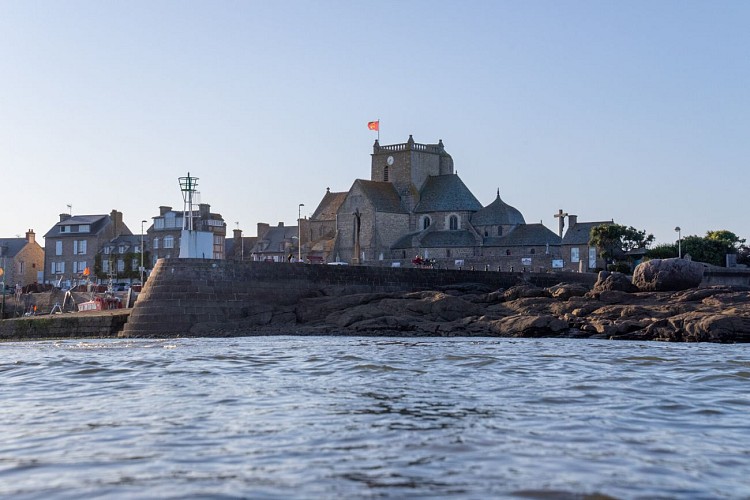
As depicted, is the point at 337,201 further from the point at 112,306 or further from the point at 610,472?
the point at 610,472

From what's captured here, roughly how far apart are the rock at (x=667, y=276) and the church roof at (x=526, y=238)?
4580 centimetres

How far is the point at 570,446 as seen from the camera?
10.3 m

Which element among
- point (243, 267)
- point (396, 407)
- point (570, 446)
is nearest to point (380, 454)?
point (570, 446)

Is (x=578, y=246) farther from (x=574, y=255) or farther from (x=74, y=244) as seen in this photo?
(x=74, y=244)

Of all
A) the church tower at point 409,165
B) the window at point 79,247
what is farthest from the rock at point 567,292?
the window at point 79,247

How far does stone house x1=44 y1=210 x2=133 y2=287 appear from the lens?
95812 millimetres

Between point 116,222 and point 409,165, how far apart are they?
29.3m

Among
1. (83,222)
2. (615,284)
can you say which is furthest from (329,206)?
(615,284)

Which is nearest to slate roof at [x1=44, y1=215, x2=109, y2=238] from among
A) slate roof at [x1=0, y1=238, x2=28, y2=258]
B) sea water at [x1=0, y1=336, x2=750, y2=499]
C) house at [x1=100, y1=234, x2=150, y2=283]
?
house at [x1=100, y1=234, x2=150, y2=283]

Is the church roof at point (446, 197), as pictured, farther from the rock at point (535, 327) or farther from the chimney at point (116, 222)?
the rock at point (535, 327)

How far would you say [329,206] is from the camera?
10125 centimetres

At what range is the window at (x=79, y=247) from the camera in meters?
96.1

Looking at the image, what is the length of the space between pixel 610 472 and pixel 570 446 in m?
1.23

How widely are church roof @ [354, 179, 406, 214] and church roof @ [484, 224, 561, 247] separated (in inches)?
372
